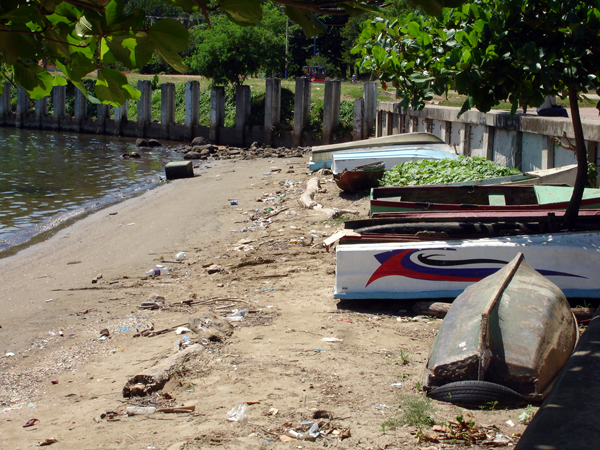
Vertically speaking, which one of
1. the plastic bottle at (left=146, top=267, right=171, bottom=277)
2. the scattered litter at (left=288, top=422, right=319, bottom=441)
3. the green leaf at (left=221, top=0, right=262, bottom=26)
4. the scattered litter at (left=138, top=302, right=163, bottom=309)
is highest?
the green leaf at (left=221, top=0, right=262, bottom=26)

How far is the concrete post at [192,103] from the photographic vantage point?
27297mm

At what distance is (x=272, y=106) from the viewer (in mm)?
24766

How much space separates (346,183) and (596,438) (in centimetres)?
952

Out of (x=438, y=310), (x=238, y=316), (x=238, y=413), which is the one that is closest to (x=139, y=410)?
(x=238, y=413)

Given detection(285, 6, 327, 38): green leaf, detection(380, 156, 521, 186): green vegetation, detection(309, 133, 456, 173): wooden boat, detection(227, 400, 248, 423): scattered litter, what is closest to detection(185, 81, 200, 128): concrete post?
detection(309, 133, 456, 173): wooden boat

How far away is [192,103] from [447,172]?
20.7m

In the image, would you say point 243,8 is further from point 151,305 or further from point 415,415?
point 151,305

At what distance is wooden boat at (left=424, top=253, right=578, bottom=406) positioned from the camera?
141 inches

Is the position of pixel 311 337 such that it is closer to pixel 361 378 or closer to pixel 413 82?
pixel 361 378

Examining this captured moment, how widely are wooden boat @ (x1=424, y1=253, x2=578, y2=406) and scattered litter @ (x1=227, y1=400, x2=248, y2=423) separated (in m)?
1.24

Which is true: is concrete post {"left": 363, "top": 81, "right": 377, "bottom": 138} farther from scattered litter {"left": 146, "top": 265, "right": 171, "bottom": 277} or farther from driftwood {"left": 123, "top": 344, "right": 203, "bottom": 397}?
driftwood {"left": 123, "top": 344, "right": 203, "bottom": 397}

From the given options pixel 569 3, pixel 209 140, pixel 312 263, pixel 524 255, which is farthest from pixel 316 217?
pixel 209 140

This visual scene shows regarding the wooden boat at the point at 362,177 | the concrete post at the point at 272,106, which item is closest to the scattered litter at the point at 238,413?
the wooden boat at the point at 362,177

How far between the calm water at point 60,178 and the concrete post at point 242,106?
3865 millimetres
